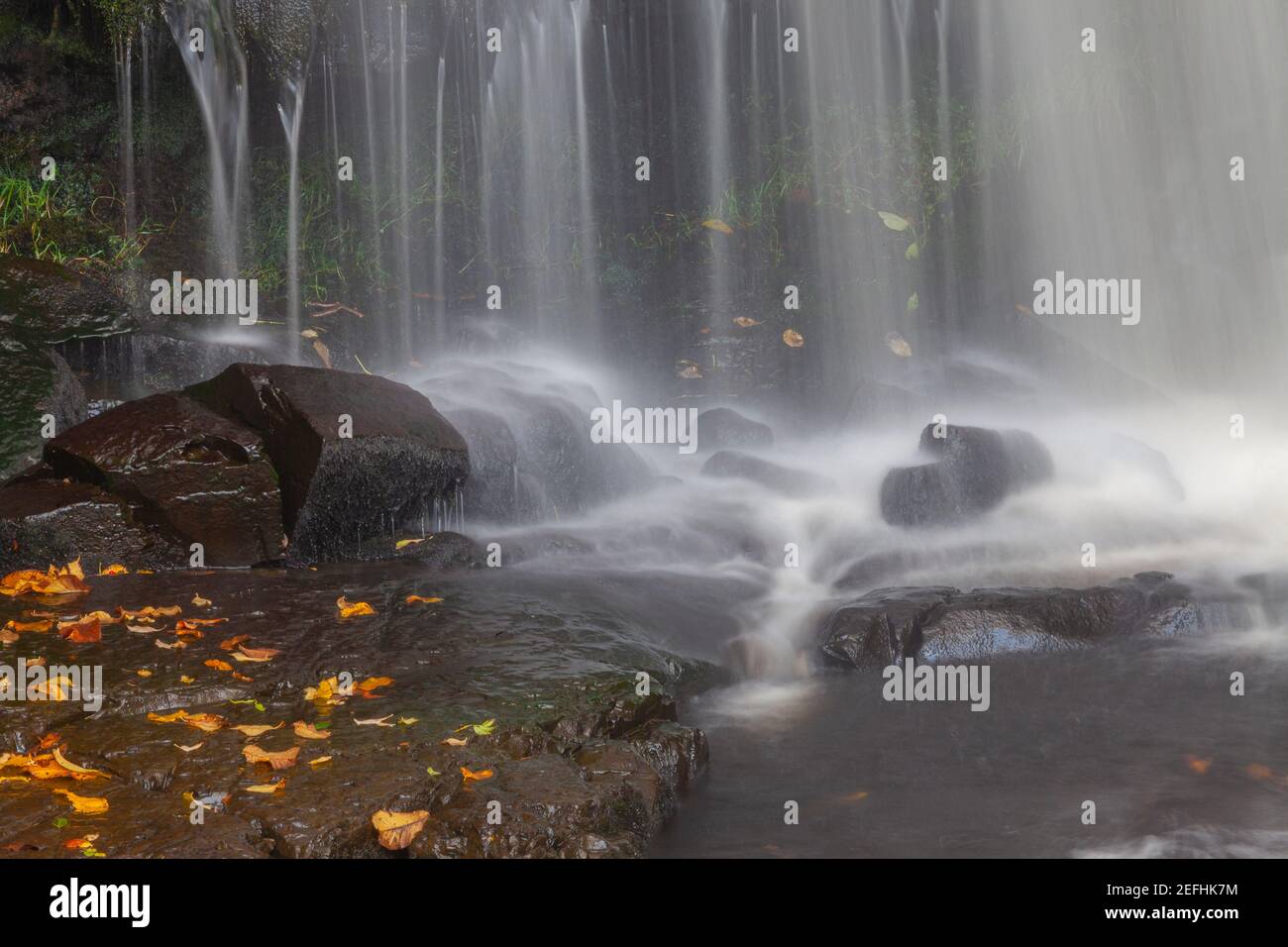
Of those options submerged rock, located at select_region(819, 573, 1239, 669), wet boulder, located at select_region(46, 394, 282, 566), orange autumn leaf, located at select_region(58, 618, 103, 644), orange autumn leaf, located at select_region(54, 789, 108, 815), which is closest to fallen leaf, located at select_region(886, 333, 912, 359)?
submerged rock, located at select_region(819, 573, 1239, 669)

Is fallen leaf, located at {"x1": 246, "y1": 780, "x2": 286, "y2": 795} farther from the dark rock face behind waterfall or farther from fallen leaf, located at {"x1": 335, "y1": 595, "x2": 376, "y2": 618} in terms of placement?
the dark rock face behind waterfall

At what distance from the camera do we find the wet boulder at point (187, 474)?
721 centimetres

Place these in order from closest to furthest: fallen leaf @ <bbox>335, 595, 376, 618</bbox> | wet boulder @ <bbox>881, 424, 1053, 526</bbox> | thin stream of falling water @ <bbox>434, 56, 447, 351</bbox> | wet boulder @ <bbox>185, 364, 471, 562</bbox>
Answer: fallen leaf @ <bbox>335, 595, 376, 618</bbox>
wet boulder @ <bbox>185, 364, 471, 562</bbox>
wet boulder @ <bbox>881, 424, 1053, 526</bbox>
thin stream of falling water @ <bbox>434, 56, 447, 351</bbox>

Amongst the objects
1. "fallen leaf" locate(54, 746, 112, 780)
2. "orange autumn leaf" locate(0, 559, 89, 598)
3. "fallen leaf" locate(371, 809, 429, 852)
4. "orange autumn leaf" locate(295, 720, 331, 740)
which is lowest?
"fallen leaf" locate(371, 809, 429, 852)

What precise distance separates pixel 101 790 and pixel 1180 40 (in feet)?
55.8

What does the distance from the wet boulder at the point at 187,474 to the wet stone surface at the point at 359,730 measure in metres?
0.82

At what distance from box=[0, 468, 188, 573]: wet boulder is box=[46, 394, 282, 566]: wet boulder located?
0.07 metres

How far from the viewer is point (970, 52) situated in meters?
15.7

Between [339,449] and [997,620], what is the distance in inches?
172

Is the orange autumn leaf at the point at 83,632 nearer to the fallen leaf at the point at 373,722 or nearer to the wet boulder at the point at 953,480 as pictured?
the fallen leaf at the point at 373,722

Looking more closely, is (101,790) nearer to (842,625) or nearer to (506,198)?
(842,625)

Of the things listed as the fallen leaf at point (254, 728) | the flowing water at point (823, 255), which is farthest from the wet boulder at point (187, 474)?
the fallen leaf at point (254, 728)

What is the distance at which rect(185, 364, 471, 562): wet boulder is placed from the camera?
7.35 meters

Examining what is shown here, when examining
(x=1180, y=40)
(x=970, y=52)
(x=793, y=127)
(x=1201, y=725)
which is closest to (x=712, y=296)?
(x=793, y=127)
